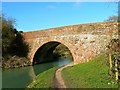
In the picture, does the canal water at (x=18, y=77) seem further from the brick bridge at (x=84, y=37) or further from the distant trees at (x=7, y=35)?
the distant trees at (x=7, y=35)

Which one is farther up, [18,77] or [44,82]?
[44,82]

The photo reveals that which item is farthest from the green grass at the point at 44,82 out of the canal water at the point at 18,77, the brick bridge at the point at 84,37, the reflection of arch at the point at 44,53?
the reflection of arch at the point at 44,53

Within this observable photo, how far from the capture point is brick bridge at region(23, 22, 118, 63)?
27328 millimetres

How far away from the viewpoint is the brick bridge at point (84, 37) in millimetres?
27328

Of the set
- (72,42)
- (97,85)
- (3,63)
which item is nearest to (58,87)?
(97,85)

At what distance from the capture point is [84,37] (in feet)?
95.4

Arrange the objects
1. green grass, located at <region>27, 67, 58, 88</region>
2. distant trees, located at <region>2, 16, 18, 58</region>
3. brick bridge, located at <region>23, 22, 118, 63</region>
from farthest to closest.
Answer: distant trees, located at <region>2, 16, 18, 58</region> < brick bridge, located at <region>23, 22, 118, 63</region> < green grass, located at <region>27, 67, 58, 88</region>

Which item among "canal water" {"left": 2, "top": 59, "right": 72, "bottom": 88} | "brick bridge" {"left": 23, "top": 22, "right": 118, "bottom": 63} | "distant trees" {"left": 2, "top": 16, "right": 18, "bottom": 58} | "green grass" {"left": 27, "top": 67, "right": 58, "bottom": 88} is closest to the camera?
"green grass" {"left": 27, "top": 67, "right": 58, "bottom": 88}

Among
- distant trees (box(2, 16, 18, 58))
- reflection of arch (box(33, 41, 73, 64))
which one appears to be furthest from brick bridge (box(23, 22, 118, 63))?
distant trees (box(2, 16, 18, 58))

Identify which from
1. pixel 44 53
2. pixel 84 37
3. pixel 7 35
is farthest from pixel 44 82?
pixel 44 53

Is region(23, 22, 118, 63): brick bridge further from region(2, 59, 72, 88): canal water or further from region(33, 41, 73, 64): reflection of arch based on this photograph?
→ region(2, 59, 72, 88): canal water

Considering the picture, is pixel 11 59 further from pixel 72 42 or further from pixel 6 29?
pixel 72 42

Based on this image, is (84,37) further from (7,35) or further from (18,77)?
(7,35)

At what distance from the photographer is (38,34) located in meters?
35.3
